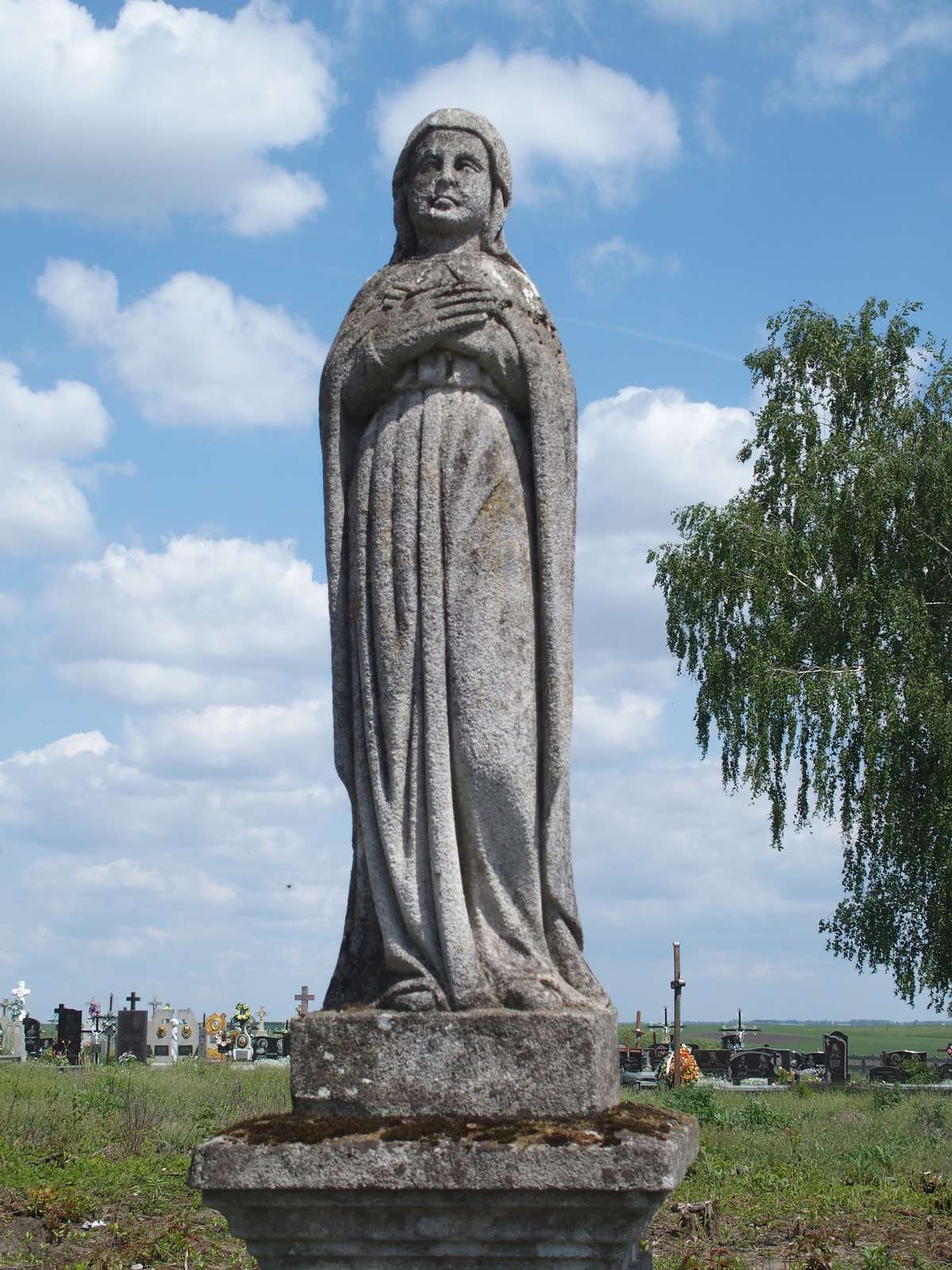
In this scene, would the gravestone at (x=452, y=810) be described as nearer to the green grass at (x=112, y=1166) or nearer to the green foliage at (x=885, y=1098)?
the green grass at (x=112, y=1166)

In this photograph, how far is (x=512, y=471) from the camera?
522cm

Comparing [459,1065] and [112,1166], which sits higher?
[459,1065]

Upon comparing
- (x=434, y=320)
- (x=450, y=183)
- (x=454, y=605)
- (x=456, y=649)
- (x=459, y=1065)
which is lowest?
(x=459, y=1065)

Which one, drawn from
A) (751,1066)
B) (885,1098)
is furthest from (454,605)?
(751,1066)

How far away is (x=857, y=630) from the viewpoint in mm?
22391

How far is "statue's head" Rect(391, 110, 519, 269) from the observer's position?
5.44 meters

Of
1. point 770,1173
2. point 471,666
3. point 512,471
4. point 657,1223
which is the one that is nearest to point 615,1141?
point 471,666

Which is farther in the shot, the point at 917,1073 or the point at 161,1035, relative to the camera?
the point at 161,1035

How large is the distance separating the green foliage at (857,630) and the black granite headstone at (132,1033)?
482 inches

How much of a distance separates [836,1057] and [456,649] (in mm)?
26757

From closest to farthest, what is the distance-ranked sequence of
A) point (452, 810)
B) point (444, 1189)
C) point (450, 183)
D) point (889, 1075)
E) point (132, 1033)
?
point (444, 1189), point (452, 810), point (450, 183), point (132, 1033), point (889, 1075)

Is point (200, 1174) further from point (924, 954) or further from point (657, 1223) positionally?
point (924, 954)

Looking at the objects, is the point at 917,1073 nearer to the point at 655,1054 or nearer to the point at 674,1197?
the point at 655,1054

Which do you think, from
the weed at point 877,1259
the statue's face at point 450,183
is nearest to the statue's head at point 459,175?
the statue's face at point 450,183
